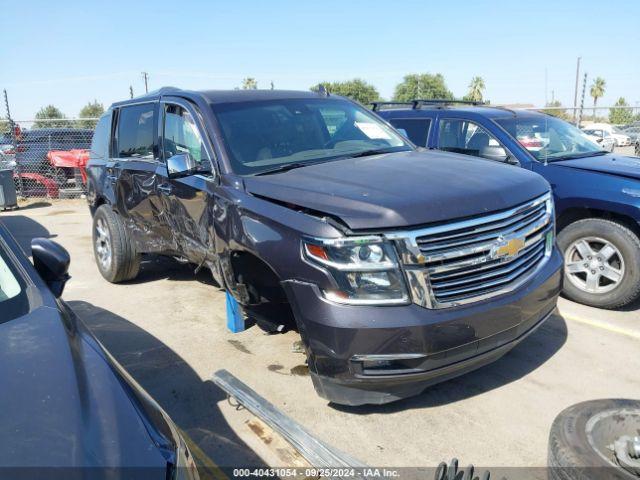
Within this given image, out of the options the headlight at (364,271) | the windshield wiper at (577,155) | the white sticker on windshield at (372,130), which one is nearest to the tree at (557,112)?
the windshield wiper at (577,155)

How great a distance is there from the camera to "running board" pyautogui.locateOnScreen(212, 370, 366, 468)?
2.68m

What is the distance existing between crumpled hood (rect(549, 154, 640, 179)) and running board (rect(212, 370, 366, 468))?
3.64 m

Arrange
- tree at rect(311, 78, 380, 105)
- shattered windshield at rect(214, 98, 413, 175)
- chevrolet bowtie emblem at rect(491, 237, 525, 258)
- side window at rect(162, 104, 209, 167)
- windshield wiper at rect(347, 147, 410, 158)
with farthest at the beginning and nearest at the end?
1. tree at rect(311, 78, 380, 105)
2. side window at rect(162, 104, 209, 167)
3. windshield wiper at rect(347, 147, 410, 158)
4. shattered windshield at rect(214, 98, 413, 175)
5. chevrolet bowtie emblem at rect(491, 237, 525, 258)

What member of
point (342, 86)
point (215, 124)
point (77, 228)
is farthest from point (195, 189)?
point (342, 86)

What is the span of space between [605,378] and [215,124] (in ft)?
10.7

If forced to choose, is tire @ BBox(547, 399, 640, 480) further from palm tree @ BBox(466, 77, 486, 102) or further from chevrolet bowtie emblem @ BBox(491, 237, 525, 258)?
palm tree @ BBox(466, 77, 486, 102)

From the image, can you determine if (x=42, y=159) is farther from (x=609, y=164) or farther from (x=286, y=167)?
(x=609, y=164)

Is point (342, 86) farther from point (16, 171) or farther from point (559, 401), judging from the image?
point (559, 401)

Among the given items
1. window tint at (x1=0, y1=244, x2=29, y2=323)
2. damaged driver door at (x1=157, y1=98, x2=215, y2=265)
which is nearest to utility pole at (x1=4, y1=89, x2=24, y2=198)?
damaged driver door at (x1=157, y1=98, x2=215, y2=265)

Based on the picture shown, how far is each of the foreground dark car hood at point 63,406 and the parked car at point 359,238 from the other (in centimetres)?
120

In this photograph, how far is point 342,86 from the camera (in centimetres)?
7362

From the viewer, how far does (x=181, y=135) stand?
450cm

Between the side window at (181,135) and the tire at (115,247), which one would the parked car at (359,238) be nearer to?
the side window at (181,135)

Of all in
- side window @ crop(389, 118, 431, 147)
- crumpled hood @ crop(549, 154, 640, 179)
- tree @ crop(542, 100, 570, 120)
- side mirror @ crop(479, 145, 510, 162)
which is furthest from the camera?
tree @ crop(542, 100, 570, 120)
